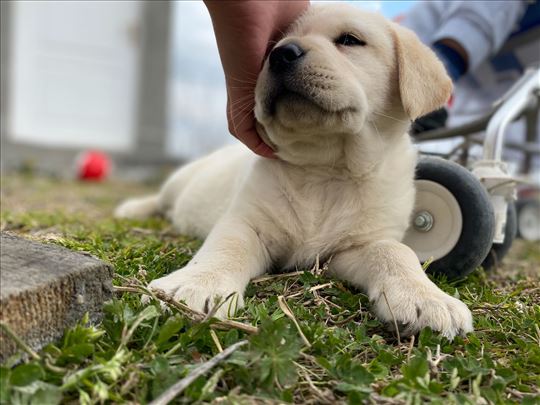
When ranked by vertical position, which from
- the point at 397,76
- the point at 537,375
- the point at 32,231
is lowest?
the point at 32,231

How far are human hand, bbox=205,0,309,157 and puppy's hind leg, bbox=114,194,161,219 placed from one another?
204 centimetres

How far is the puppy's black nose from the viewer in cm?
196

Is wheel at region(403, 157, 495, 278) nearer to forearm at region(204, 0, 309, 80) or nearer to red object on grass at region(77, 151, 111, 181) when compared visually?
forearm at region(204, 0, 309, 80)

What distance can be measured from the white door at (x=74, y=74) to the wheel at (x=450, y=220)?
6.96 metres

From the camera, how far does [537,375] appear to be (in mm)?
1504

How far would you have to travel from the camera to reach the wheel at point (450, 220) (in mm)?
2363

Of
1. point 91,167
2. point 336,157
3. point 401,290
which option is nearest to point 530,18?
point 336,157

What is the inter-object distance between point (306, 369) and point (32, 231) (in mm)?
1939

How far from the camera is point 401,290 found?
1.79 m

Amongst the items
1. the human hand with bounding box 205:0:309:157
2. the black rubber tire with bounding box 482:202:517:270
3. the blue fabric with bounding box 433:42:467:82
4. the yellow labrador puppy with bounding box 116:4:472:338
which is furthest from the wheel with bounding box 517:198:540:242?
the human hand with bounding box 205:0:309:157

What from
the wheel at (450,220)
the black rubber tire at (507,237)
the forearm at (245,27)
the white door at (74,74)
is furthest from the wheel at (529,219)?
the white door at (74,74)

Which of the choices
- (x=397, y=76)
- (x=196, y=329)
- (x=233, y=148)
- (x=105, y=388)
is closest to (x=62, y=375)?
(x=105, y=388)

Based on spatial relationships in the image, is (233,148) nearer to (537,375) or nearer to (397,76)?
(397,76)

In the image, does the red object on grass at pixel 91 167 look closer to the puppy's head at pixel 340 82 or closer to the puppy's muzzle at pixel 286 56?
the puppy's head at pixel 340 82
